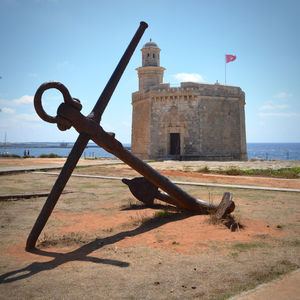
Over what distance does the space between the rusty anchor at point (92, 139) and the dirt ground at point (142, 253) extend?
0.33m

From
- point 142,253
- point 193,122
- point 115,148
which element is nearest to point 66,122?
point 115,148

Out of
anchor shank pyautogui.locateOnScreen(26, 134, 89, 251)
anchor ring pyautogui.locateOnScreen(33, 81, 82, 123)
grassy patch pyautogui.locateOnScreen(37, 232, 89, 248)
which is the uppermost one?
anchor ring pyautogui.locateOnScreen(33, 81, 82, 123)

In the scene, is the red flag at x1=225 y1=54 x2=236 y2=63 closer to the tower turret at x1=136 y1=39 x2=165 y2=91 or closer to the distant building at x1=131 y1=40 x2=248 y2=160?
the distant building at x1=131 y1=40 x2=248 y2=160

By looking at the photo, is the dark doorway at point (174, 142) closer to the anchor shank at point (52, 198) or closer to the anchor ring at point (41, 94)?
the anchor shank at point (52, 198)

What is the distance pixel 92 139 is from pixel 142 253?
190 centimetres

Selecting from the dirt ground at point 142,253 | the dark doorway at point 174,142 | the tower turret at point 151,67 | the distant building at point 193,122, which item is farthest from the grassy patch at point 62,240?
the tower turret at point 151,67

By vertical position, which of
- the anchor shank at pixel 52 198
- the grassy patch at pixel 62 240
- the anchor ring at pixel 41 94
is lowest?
the grassy patch at pixel 62 240

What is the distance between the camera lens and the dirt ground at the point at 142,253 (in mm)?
2822

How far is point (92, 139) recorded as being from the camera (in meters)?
4.51

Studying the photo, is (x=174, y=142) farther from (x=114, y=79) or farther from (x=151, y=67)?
(x=114, y=79)

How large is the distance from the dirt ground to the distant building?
Result: 2140cm

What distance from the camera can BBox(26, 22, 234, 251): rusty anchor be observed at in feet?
12.8

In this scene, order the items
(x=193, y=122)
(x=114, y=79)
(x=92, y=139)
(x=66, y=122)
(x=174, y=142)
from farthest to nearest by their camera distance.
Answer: (x=174, y=142), (x=193, y=122), (x=114, y=79), (x=92, y=139), (x=66, y=122)

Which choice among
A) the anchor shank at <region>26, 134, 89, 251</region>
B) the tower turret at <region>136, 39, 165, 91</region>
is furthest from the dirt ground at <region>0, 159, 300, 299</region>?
the tower turret at <region>136, 39, 165, 91</region>
